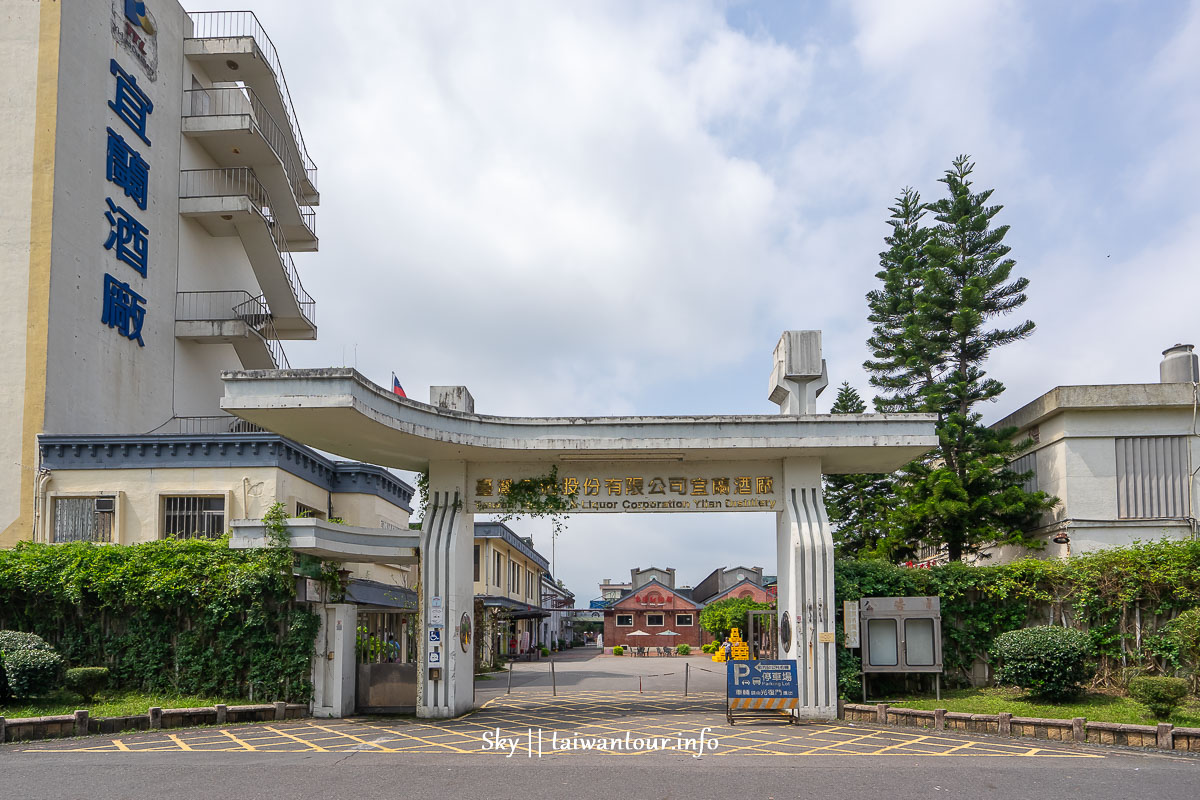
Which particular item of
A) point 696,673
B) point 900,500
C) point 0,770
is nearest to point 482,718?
point 0,770

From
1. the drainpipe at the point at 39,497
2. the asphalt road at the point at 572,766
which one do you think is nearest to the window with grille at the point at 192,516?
the drainpipe at the point at 39,497

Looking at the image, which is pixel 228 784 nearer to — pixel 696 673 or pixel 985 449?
pixel 985 449

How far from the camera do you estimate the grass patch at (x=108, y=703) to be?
14.8 meters

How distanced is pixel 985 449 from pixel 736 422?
1074 centimetres

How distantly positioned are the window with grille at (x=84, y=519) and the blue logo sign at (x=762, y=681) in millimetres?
13836

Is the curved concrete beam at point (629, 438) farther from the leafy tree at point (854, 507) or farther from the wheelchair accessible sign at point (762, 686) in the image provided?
the leafy tree at point (854, 507)

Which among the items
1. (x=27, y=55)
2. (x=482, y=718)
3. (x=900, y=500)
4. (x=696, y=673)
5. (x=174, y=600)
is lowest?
(x=696, y=673)

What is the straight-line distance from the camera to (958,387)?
24.9 meters

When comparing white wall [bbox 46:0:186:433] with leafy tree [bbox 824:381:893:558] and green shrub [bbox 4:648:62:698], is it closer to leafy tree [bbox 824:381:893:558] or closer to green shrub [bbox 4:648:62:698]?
green shrub [bbox 4:648:62:698]

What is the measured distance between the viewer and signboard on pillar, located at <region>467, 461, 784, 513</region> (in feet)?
56.0

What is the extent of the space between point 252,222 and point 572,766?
1963cm

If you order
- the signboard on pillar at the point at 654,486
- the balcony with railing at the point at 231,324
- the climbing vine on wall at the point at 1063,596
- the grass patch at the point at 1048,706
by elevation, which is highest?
the balcony with railing at the point at 231,324

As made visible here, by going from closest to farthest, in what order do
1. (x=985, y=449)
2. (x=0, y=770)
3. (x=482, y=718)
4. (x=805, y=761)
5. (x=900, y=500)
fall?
1. (x=0, y=770)
2. (x=805, y=761)
3. (x=482, y=718)
4. (x=985, y=449)
5. (x=900, y=500)

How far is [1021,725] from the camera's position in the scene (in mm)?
13742
